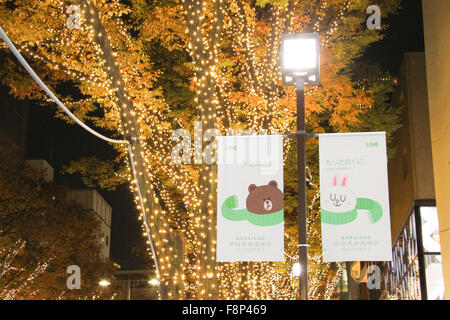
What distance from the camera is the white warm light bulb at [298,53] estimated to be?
6277 mm

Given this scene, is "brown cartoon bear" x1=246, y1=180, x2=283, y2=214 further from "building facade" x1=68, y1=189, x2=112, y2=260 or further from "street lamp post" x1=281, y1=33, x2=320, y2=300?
"building facade" x1=68, y1=189, x2=112, y2=260

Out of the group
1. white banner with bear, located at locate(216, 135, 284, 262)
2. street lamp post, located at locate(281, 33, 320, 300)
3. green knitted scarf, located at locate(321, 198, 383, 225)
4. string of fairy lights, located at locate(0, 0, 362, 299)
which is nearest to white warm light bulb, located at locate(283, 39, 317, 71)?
street lamp post, located at locate(281, 33, 320, 300)

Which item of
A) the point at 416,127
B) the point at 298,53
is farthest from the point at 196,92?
the point at 416,127

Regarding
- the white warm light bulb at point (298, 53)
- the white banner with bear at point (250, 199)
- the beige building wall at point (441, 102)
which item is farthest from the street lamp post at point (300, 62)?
the beige building wall at point (441, 102)

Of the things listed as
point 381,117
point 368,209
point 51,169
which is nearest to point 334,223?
point 368,209

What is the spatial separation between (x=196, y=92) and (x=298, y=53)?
2095 millimetres

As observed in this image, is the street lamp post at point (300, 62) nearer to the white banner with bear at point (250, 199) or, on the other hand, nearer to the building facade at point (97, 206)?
the white banner with bear at point (250, 199)

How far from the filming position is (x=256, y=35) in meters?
12.2

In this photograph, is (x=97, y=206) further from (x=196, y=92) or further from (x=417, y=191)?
(x=196, y=92)

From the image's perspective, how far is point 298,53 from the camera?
630 cm

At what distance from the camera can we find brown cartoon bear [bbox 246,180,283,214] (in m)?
6.17

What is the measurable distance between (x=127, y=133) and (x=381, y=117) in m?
9.59

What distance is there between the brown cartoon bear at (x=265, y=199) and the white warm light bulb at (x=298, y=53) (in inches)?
51.4

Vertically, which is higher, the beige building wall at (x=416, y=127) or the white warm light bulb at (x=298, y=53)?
the beige building wall at (x=416, y=127)
